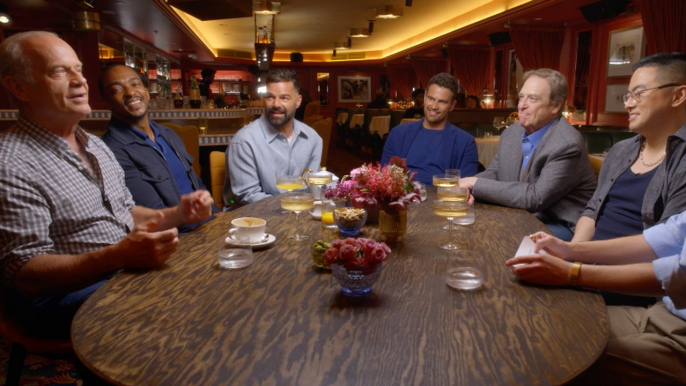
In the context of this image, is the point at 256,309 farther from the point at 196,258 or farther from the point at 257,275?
the point at 196,258

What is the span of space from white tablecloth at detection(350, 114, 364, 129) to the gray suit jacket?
34.0 feet

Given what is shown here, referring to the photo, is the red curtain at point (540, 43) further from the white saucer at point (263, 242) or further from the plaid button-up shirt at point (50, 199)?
the plaid button-up shirt at point (50, 199)

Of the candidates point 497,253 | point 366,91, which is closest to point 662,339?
point 497,253

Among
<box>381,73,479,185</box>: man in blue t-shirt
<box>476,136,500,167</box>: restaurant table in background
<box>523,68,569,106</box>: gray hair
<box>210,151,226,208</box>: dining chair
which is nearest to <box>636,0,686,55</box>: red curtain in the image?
<box>476,136,500,167</box>: restaurant table in background

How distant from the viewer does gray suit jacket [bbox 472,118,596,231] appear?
2.34 metres

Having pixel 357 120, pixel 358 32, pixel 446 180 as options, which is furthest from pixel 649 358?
pixel 358 32

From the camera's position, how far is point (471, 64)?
13055 mm

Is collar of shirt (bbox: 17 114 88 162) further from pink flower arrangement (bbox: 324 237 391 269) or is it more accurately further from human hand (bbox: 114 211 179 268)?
pink flower arrangement (bbox: 324 237 391 269)

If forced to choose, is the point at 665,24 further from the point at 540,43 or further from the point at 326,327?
the point at 326,327

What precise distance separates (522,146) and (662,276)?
1512 mm

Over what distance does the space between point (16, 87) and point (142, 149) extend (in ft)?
2.81

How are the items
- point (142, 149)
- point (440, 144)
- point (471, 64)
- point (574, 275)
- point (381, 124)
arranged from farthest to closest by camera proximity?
1. point (471, 64)
2. point (381, 124)
3. point (440, 144)
4. point (142, 149)
5. point (574, 275)

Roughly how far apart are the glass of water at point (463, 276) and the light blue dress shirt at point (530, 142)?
1442 mm

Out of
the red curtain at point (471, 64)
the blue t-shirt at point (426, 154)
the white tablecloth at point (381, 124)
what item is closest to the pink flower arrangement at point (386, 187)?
the blue t-shirt at point (426, 154)
